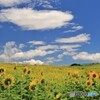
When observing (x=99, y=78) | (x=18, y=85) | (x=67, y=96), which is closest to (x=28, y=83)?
(x=18, y=85)

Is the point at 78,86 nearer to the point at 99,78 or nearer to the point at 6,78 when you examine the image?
the point at 99,78

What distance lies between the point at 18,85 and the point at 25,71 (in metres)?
1.94

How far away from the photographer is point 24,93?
39.7 feet

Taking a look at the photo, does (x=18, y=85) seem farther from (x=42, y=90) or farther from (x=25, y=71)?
(x=25, y=71)

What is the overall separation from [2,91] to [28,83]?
1004 millimetres

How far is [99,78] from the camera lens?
14703mm

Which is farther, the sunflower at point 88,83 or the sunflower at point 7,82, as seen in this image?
the sunflower at point 88,83

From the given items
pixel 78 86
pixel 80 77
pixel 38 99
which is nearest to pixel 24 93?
pixel 38 99

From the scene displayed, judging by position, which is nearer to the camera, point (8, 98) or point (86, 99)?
point (8, 98)

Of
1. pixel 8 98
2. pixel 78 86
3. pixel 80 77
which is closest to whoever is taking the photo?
pixel 8 98

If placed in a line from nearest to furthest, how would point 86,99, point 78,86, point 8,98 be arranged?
point 8,98, point 86,99, point 78,86

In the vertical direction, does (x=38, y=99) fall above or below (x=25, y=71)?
below

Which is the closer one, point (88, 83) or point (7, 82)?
point (7, 82)

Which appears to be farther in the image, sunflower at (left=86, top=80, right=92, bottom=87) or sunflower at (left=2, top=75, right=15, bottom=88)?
sunflower at (left=86, top=80, right=92, bottom=87)
